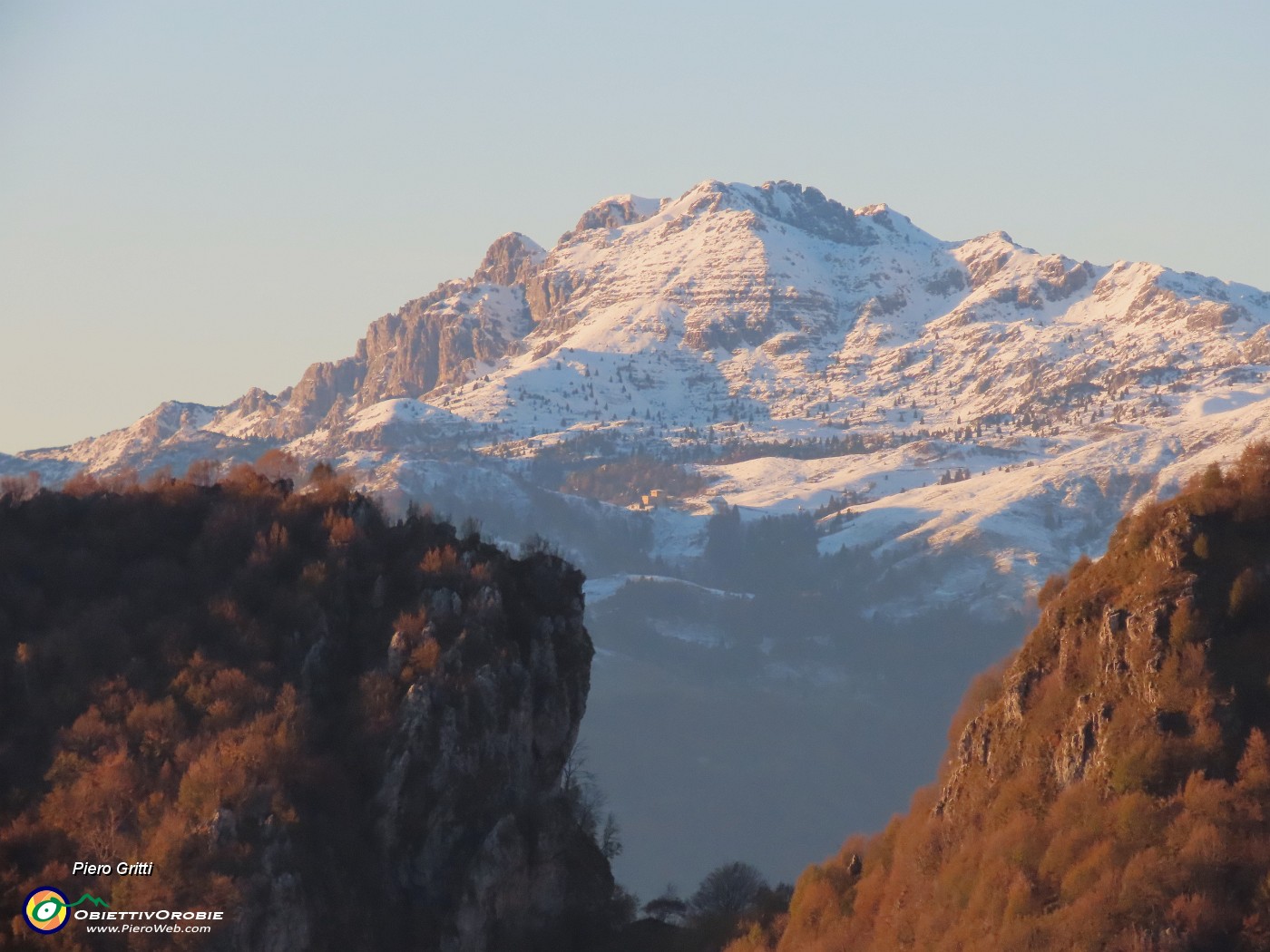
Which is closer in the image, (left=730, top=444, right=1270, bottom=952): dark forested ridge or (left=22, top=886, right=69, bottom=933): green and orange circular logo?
(left=730, top=444, right=1270, bottom=952): dark forested ridge

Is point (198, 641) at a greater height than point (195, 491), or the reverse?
point (195, 491)

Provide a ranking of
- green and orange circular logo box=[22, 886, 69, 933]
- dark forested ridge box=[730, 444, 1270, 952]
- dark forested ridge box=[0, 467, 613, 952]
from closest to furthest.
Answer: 1. dark forested ridge box=[730, 444, 1270, 952]
2. green and orange circular logo box=[22, 886, 69, 933]
3. dark forested ridge box=[0, 467, 613, 952]

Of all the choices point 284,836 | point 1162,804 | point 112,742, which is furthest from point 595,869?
point 1162,804

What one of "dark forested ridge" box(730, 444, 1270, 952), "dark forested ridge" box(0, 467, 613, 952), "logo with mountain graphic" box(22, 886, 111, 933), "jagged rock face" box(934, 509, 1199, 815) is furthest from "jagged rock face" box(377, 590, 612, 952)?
"jagged rock face" box(934, 509, 1199, 815)

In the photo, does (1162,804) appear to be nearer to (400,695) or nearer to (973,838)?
(973,838)

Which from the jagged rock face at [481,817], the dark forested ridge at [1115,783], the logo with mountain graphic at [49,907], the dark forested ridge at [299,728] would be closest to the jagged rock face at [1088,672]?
the dark forested ridge at [1115,783]

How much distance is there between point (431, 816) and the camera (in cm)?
12538

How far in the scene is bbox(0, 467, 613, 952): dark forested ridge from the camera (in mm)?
116062

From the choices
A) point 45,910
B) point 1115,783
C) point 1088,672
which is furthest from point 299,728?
point 1115,783

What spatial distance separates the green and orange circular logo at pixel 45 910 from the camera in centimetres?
10919

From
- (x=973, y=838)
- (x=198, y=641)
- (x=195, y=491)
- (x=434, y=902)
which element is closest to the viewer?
(x=973, y=838)

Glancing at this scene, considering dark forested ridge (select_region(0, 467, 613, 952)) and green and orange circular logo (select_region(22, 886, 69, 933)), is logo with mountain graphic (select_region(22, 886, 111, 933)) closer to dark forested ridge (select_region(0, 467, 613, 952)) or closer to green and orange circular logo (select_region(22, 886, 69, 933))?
green and orange circular logo (select_region(22, 886, 69, 933))

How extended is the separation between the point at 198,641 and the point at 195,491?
805 inches

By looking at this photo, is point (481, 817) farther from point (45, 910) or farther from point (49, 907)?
point (45, 910)
